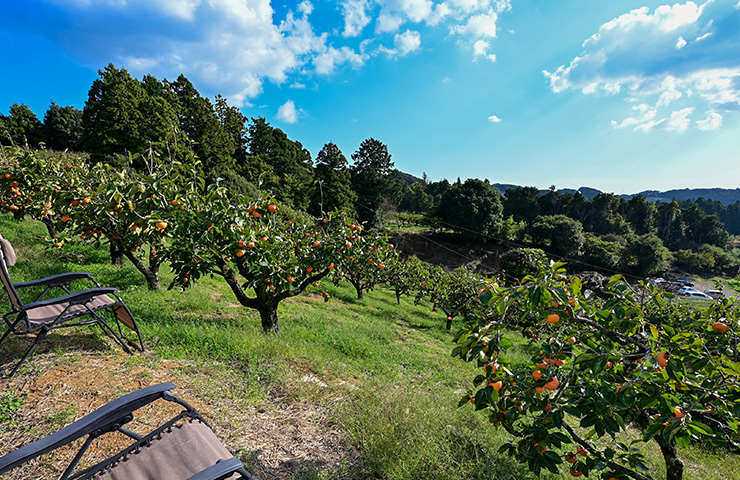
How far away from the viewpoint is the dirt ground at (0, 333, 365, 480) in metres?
2.06

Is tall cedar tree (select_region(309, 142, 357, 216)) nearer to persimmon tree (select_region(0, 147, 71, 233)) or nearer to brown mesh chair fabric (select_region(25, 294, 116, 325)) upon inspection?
persimmon tree (select_region(0, 147, 71, 233))

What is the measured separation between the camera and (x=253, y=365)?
3.36m

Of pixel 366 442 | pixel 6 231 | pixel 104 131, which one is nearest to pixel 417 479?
pixel 366 442

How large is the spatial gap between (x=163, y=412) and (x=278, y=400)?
0.95 m

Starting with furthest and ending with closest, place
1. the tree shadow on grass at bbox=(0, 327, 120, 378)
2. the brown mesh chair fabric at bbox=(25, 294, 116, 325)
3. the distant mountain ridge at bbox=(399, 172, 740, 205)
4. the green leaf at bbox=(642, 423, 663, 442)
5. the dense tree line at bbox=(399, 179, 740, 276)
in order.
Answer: the distant mountain ridge at bbox=(399, 172, 740, 205)
the dense tree line at bbox=(399, 179, 740, 276)
the tree shadow on grass at bbox=(0, 327, 120, 378)
the brown mesh chair fabric at bbox=(25, 294, 116, 325)
the green leaf at bbox=(642, 423, 663, 442)

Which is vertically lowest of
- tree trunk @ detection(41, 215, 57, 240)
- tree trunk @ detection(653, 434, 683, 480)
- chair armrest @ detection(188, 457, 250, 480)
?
tree trunk @ detection(653, 434, 683, 480)

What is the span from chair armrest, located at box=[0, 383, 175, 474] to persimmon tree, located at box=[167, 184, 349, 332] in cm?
224

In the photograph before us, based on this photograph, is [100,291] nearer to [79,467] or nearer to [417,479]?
[79,467]

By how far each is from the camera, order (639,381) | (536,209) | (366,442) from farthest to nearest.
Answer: (536,209)
(366,442)
(639,381)

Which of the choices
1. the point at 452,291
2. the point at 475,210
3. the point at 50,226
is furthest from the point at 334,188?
the point at 50,226

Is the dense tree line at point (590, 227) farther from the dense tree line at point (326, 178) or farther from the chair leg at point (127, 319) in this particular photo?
the chair leg at point (127, 319)

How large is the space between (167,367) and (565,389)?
3.58 metres

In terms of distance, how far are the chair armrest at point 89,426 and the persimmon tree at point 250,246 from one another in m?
2.24

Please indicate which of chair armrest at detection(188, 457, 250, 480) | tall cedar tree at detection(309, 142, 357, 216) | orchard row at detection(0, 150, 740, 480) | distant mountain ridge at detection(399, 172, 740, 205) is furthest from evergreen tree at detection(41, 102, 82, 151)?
distant mountain ridge at detection(399, 172, 740, 205)
